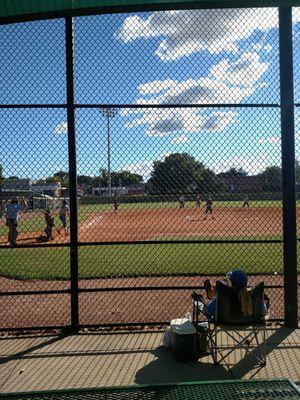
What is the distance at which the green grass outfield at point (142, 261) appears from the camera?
1112cm

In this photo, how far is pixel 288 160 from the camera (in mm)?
5812

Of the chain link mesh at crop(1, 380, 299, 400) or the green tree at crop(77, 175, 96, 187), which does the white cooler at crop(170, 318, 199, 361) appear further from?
the green tree at crop(77, 175, 96, 187)

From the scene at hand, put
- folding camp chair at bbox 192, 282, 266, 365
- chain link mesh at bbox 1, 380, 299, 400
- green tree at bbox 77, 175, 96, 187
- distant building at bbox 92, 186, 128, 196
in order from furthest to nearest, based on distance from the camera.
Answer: distant building at bbox 92, 186, 128, 196
green tree at bbox 77, 175, 96, 187
folding camp chair at bbox 192, 282, 266, 365
chain link mesh at bbox 1, 380, 299, 400

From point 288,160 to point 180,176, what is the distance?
5.03ft

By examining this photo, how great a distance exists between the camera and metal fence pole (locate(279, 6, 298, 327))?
577cm

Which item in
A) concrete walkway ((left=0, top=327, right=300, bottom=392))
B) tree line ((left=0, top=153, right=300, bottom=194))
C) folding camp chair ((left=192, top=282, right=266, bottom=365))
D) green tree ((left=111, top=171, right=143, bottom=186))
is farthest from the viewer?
green tree ((left=111, top=171, right=143, bottom=186))

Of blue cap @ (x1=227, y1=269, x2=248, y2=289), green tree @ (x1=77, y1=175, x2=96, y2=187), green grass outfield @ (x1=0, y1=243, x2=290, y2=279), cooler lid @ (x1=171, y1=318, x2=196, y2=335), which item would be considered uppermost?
green tree @ (x1=77, y1=175, x2=96, y2=187)

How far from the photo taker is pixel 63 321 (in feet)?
21.7

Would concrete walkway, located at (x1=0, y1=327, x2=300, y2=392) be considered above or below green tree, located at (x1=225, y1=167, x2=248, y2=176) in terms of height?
below

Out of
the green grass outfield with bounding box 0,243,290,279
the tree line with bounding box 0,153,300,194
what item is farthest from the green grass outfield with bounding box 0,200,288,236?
the green grass outfield with bounding box 0,243,290,279

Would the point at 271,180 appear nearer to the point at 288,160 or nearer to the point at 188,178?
the point at 288,160

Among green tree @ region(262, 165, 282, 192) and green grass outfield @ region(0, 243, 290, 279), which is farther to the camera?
green grass outfield @ region(0, 243, 290, 279)

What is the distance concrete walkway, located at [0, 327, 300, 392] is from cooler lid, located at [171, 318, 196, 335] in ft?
1.01

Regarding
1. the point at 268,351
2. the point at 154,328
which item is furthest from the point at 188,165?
the point at 268,351
